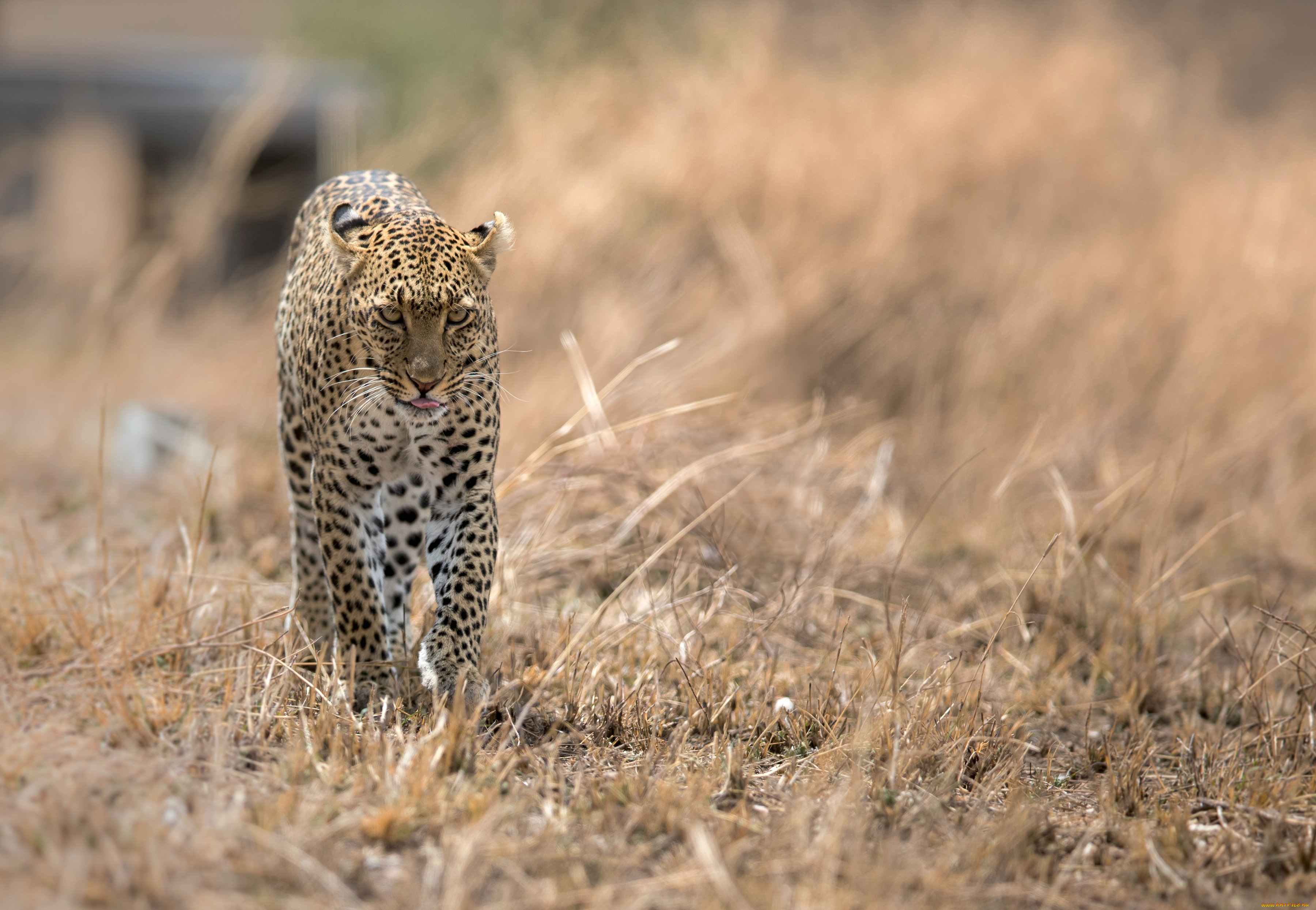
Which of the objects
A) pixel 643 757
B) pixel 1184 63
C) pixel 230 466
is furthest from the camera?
pixel 1184 63

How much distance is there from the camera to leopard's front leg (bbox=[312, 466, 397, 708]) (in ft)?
12.5

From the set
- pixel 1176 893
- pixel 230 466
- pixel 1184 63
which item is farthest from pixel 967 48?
pixel 1176 893

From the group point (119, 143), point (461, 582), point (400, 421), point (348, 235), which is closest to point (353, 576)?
point (461, 582)

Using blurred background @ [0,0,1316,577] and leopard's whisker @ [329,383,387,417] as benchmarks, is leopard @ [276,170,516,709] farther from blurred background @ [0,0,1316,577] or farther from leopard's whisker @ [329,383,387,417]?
blurred background @ [0,0,1316,577]

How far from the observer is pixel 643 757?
11.6 ft

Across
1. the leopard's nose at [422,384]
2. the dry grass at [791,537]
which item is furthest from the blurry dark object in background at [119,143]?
the leopard's nose at [422,384]

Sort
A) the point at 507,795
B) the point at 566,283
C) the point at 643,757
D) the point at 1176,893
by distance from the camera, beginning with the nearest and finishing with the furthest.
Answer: the point at 1176,893, the point at 507,795, the point at 643,757, the point at 566,283

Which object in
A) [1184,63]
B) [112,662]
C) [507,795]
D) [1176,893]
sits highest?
[1184,63]

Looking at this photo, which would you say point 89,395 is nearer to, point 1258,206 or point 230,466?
point 230,466

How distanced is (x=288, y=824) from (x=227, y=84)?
16.6 metres

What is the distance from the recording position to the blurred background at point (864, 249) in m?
6.99

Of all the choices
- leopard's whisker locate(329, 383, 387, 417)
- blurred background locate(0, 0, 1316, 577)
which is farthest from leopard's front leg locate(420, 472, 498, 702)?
blurred background locate(0, 0, 1316, 577)

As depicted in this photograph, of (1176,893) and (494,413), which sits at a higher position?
(494,413)

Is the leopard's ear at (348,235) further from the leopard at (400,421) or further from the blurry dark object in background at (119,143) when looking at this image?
the blurry dark object in background at (119,143)
